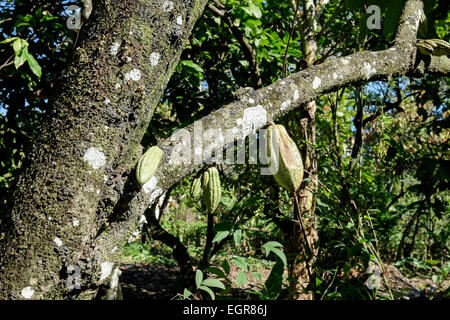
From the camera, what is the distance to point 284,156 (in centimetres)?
86

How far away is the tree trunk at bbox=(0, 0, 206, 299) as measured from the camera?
0.59 metres

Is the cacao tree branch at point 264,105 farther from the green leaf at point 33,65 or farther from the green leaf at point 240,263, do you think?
the green leaf at point 33,65

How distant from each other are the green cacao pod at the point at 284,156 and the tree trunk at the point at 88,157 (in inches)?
12.6

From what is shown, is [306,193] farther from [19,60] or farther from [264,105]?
[19,60]

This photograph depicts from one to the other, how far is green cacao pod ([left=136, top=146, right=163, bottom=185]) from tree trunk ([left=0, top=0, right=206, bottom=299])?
0.04 metres

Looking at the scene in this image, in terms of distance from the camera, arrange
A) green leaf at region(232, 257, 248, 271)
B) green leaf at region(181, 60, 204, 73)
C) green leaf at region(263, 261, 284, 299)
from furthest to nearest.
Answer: green leaf at region(181, 60, 204, 73)
green leaf at region(263, 261, 284, 299)
green leaf at region(232, 257, 248, 271)

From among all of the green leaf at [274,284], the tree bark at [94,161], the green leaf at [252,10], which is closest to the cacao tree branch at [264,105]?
the tree bark at [94,161]

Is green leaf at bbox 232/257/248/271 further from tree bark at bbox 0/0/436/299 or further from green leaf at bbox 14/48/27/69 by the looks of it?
green leaf at bbox 14/48/27/69

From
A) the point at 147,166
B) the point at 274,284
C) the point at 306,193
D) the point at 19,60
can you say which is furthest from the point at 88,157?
the point at 19,60

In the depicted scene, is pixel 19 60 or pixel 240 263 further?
pixel 19 60

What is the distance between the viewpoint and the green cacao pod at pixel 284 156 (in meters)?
0.85

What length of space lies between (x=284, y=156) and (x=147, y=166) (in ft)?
1.19

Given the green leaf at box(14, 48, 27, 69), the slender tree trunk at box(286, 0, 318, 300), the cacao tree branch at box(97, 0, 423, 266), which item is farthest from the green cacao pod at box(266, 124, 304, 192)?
the green leaf at box(14, 48, 27, 69)

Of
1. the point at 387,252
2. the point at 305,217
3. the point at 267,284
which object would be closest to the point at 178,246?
the point at 305,217
